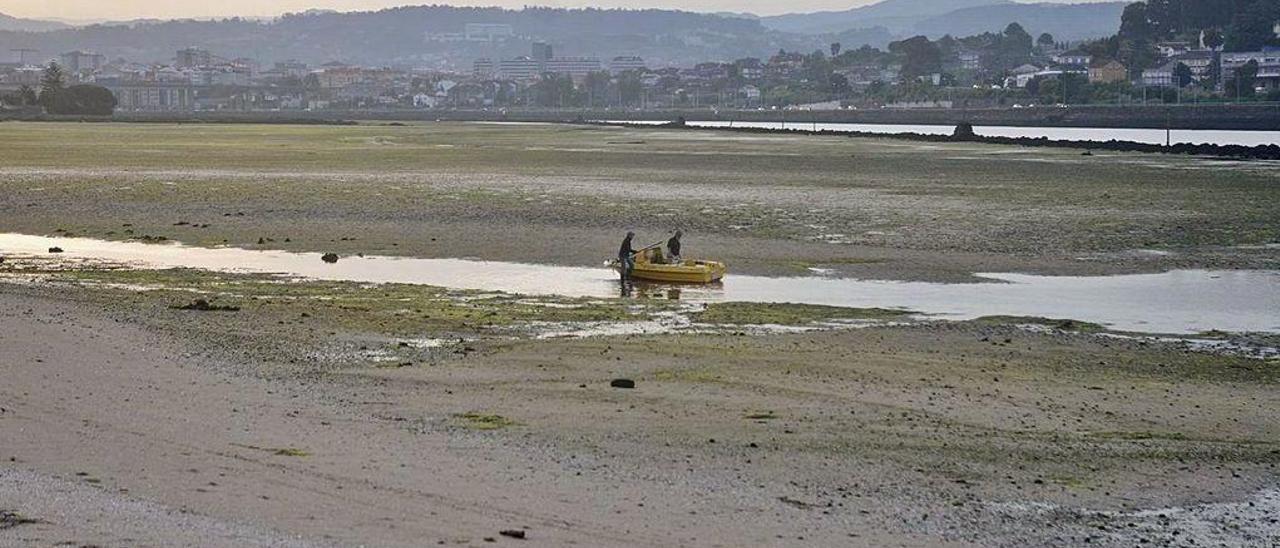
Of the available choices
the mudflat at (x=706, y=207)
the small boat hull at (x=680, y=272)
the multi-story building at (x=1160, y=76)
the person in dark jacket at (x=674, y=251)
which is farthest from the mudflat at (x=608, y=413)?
the multi-story building at (x=1160, y=76)

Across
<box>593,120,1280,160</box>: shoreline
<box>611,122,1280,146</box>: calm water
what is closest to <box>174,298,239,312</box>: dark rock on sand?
<box>593,120,1280,160</box>: shoreline

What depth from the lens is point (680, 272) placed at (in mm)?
21234

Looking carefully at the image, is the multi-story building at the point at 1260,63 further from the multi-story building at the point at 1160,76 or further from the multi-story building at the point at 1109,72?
the multi-story building at the point at 1109,72

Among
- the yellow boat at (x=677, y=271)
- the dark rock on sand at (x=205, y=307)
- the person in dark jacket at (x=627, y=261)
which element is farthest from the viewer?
the person in dark jacket at (x=627, y=261)

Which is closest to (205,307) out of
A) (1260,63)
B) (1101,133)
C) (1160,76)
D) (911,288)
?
(911,288)

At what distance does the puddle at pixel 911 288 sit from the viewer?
1842cm

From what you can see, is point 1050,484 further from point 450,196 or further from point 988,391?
point 450,196

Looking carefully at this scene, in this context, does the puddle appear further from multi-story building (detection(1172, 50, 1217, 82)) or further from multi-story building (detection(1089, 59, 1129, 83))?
multi-story building (detection(1089, 59, 1129, 83))

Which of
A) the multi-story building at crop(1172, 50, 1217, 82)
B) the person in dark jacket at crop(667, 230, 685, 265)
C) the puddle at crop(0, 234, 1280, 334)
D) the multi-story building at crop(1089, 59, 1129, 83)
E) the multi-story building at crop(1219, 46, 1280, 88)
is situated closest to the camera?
the puddle at crop(0, 234, 1280, 334)

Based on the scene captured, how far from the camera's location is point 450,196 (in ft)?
122

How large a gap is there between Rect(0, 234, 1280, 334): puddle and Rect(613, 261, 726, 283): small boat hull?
0.79 ft

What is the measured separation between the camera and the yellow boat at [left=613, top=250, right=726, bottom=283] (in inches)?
834

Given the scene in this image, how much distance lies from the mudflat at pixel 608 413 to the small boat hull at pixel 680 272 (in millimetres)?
1362

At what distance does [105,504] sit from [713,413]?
4510mm
